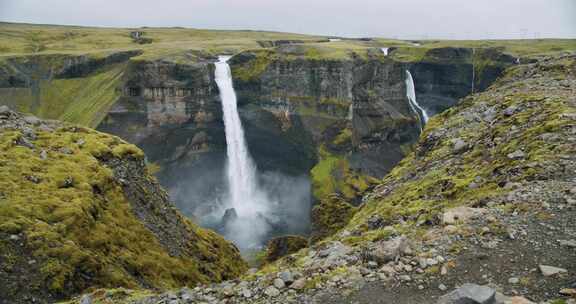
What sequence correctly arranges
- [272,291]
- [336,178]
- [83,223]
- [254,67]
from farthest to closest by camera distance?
[254,67]
[336,178]
[83,223]
[272,291]

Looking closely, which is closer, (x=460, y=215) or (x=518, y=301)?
(x=518, y=301)

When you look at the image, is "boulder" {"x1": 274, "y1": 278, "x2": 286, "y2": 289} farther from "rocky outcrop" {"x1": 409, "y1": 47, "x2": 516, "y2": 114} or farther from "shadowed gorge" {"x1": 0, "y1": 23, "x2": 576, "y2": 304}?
"rocky outcrop" {"x1": 409, "y1": 47, "x2": 516, "y2": 114}

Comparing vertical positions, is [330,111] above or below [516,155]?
below

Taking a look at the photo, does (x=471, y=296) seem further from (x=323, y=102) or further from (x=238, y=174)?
(x=323, y=102)

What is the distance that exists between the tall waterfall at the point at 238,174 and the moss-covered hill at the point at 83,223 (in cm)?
3583

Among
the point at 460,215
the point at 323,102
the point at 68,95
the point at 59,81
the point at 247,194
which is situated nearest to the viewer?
the point at 460,215

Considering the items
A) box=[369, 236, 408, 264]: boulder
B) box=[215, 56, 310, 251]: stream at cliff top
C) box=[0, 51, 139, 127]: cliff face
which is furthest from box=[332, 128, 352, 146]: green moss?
box=[369, 236, 408, 264]: boulder

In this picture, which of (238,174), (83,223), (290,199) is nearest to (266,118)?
(238,174)

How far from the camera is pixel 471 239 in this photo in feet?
45.0

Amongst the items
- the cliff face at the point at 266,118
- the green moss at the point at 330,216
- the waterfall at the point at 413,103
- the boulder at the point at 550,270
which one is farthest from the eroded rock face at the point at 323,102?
the boulder at the point at 550,270

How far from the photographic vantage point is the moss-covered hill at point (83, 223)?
22.0 metres

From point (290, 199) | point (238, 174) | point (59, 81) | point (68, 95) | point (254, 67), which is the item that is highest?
point (254, 67)

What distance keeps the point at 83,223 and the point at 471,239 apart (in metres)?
20.6

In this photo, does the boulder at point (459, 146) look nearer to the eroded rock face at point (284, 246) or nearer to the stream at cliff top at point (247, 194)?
the eroded rock face at point (284, 246)
